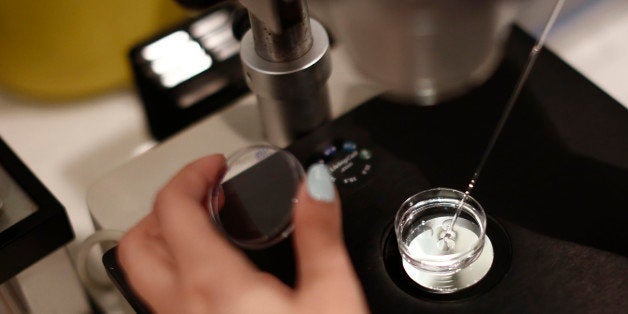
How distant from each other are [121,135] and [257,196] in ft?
0.82

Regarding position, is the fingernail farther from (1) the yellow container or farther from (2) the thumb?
(1) the yellow container

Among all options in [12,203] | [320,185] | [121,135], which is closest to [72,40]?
[121,135]

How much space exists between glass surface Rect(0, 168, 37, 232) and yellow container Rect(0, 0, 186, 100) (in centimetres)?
17

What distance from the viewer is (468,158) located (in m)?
0.52

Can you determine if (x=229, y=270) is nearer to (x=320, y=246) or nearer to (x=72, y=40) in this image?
(x=320, y=246)

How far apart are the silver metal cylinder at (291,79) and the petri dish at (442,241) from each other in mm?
100

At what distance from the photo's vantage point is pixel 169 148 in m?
0.61

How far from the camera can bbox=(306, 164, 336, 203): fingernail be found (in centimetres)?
41

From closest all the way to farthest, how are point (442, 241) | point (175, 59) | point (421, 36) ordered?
point (421, 36) < point (442, 241) < point (175, 59)

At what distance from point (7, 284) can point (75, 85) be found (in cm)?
22

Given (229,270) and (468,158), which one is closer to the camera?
(229,270)

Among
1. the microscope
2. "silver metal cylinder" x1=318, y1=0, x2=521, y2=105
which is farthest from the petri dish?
"silver metal cylinder" x1=318, y1=0, x2=521, y2=105

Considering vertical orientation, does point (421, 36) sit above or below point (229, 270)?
above

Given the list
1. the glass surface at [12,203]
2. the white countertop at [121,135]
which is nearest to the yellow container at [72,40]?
the white countertop at [121,135]
